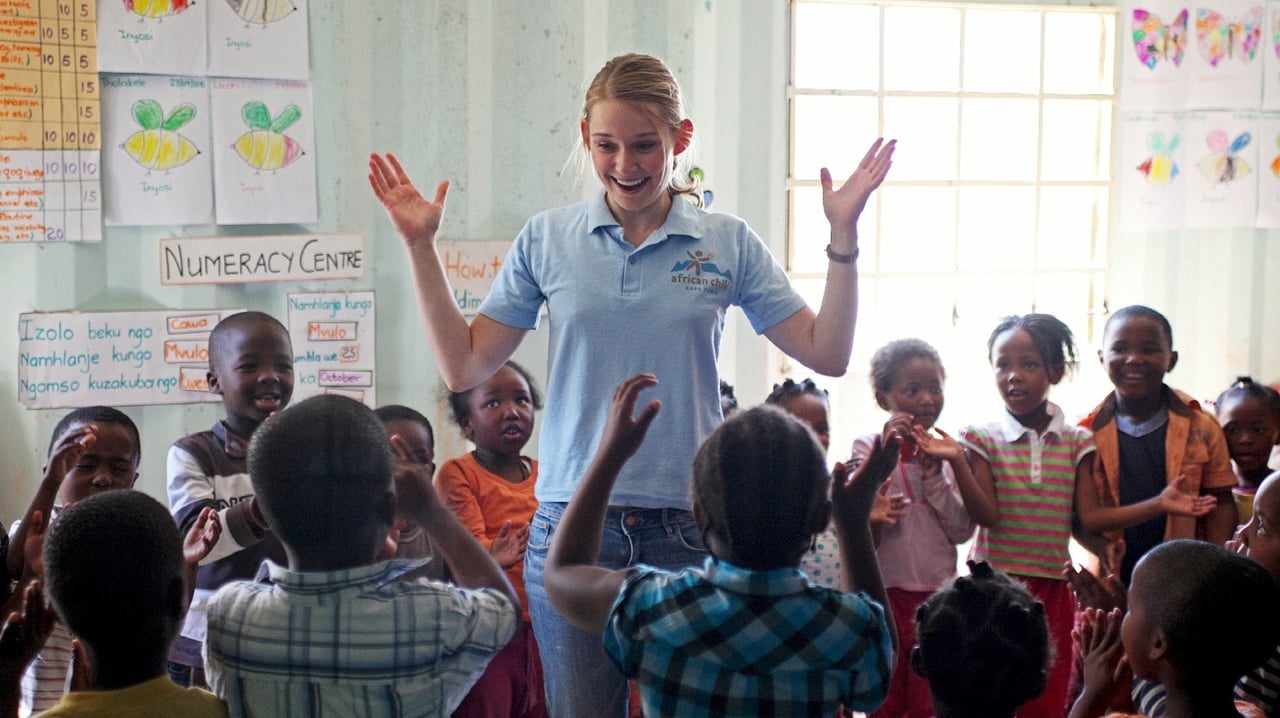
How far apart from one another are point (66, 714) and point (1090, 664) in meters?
1.36

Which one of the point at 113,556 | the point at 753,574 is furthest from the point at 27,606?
the point at 753,574

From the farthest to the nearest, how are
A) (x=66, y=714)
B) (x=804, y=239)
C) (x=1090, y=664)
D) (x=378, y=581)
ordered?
(x=804, y=239) < (x=1090, y=664) < (x=378, y=581) < (x=66, y=714)

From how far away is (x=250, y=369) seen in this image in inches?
94.0

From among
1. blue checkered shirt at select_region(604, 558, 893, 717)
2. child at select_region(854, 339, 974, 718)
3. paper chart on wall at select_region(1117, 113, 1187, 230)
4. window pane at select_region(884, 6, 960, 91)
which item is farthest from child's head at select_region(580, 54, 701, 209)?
paper chart on wall at select_region(1117, 113, 1187, 230)

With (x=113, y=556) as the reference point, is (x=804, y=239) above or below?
above

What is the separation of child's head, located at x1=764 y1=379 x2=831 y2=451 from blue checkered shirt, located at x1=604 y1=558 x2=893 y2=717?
1.49 m

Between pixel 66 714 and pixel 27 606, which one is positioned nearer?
pixel 66 714

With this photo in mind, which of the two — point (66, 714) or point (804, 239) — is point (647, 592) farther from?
point (804, 239)

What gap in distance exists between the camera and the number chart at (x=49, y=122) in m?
3.11

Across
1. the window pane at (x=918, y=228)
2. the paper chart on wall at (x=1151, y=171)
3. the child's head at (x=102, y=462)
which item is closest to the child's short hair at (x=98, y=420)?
the child's head at (x=102, y=462)

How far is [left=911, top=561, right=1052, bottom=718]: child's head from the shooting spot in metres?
1.49

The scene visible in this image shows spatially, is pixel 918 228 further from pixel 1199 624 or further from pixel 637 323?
pixel 1199 624

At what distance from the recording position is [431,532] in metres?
1.52

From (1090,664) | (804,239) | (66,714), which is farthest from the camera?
(804,239)
